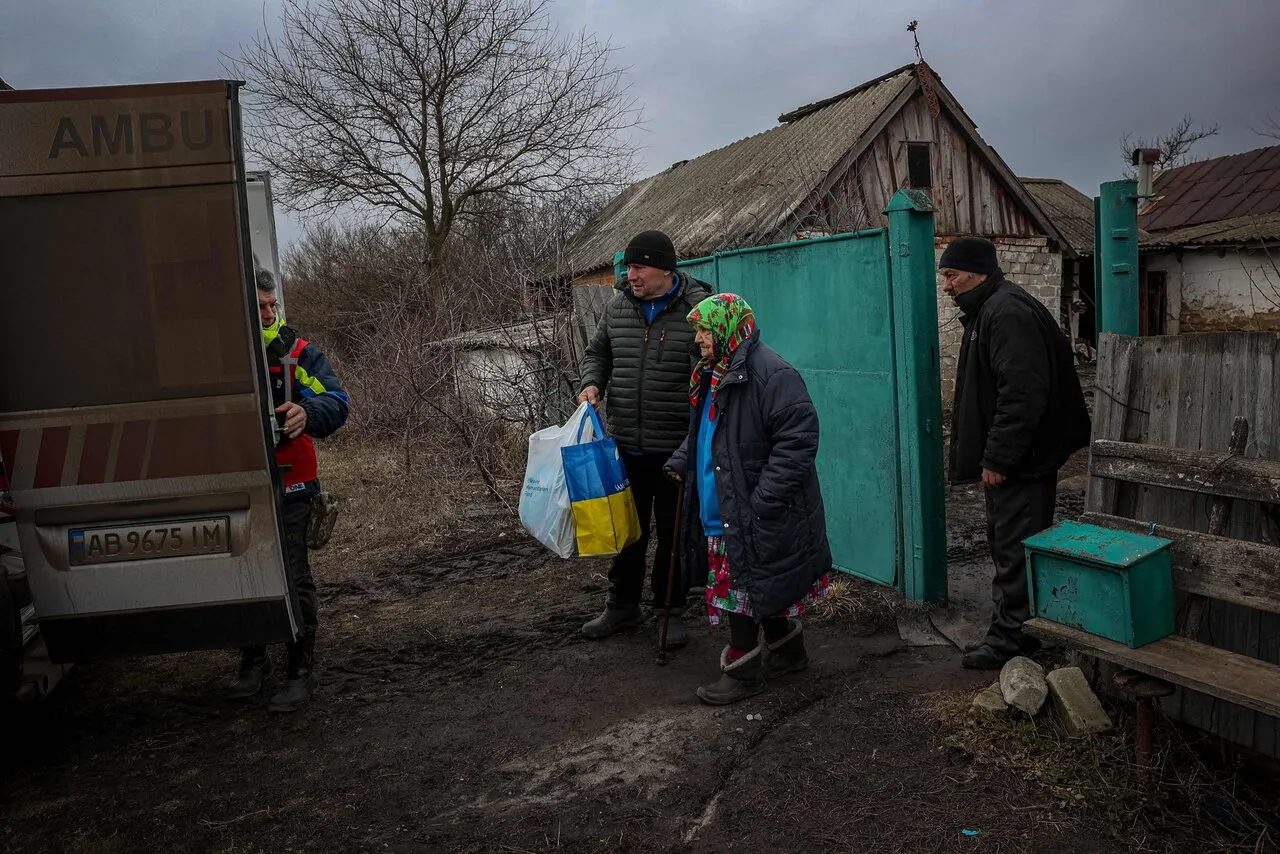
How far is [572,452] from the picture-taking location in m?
4.17

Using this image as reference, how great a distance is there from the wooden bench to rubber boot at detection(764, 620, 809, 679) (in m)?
1.07

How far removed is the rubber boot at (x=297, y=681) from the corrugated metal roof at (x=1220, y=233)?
53.4ft

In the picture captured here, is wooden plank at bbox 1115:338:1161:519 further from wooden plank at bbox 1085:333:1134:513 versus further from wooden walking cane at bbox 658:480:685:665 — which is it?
wooden walking cane at bbox 658:480:685:665

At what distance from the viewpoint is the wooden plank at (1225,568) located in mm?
2650

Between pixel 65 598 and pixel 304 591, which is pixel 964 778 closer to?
pixel 304 591

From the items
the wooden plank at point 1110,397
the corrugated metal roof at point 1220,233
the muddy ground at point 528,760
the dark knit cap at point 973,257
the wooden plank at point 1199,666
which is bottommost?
the muddy ground at point 528,760

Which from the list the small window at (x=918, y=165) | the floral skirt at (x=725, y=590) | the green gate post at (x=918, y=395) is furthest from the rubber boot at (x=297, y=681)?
the small window at (x=918, y=165)

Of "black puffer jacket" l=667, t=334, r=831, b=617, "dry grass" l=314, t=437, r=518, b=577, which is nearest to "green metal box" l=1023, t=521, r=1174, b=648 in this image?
"black puffer jacket" l=667, t=334, r=831, b=617

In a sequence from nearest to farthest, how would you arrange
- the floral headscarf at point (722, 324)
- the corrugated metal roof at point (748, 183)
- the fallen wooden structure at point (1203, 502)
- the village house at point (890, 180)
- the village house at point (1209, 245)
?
the fallen wooden structure at point (1203, 502)
the floral headscarf at point (722, 324)
the corrugated metal roof at point (748, 183)
the village house at point (890, 180)
the village house at point (1209, 245)

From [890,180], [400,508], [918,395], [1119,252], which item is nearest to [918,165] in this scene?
[890,180]

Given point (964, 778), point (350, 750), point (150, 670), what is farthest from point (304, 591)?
point (964, 778)

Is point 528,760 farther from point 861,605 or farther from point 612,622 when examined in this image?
point 861,605

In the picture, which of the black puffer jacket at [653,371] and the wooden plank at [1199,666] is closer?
the wooden plank at [1199,666]

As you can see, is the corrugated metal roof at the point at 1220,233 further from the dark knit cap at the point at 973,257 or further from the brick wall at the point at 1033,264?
the dark knit cap at the point at 973,257
